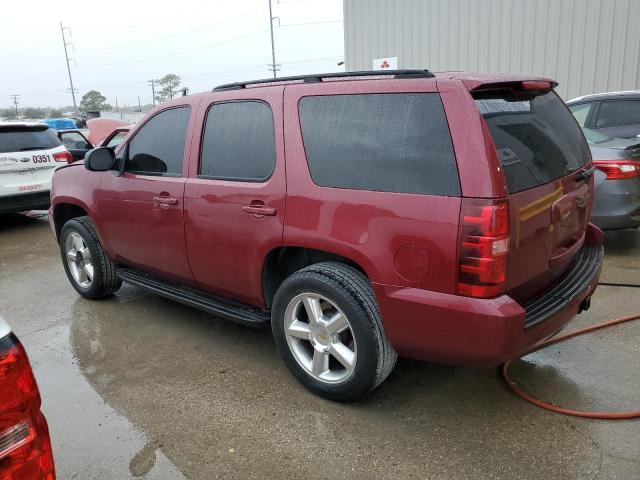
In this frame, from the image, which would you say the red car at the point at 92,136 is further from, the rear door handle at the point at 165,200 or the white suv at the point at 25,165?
the rear door handle at the point at 165,200

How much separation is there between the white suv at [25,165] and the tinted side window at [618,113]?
7880 millimetres

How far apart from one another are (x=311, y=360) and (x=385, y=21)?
38.2 feet

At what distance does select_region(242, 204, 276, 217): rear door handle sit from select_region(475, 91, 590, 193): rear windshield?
4.12 ft

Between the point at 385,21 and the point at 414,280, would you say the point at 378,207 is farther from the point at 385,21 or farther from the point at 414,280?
the point at 385,21

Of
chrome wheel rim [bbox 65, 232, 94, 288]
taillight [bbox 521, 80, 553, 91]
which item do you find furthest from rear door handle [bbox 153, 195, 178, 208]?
taillight [bbox 521, 80, 553, 91]

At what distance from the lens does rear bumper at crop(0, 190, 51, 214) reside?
7.67 metres

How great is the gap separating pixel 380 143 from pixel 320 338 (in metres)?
1.13

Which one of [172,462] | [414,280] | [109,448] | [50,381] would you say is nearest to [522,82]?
[414,280]

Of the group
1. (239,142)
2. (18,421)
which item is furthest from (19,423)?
(239,142)

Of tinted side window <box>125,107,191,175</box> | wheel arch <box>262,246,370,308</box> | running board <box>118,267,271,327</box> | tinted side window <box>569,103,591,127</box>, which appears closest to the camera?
wheel arch <box>262,246,370,308</box>

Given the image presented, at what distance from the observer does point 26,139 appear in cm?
806

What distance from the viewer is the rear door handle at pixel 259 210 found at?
2.99m

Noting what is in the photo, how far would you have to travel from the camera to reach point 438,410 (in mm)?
2889

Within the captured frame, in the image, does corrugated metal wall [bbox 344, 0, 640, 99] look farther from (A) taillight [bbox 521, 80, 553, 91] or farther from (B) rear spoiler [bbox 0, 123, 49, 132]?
(A) taillight [bbox 521, 80, 553, 91]
